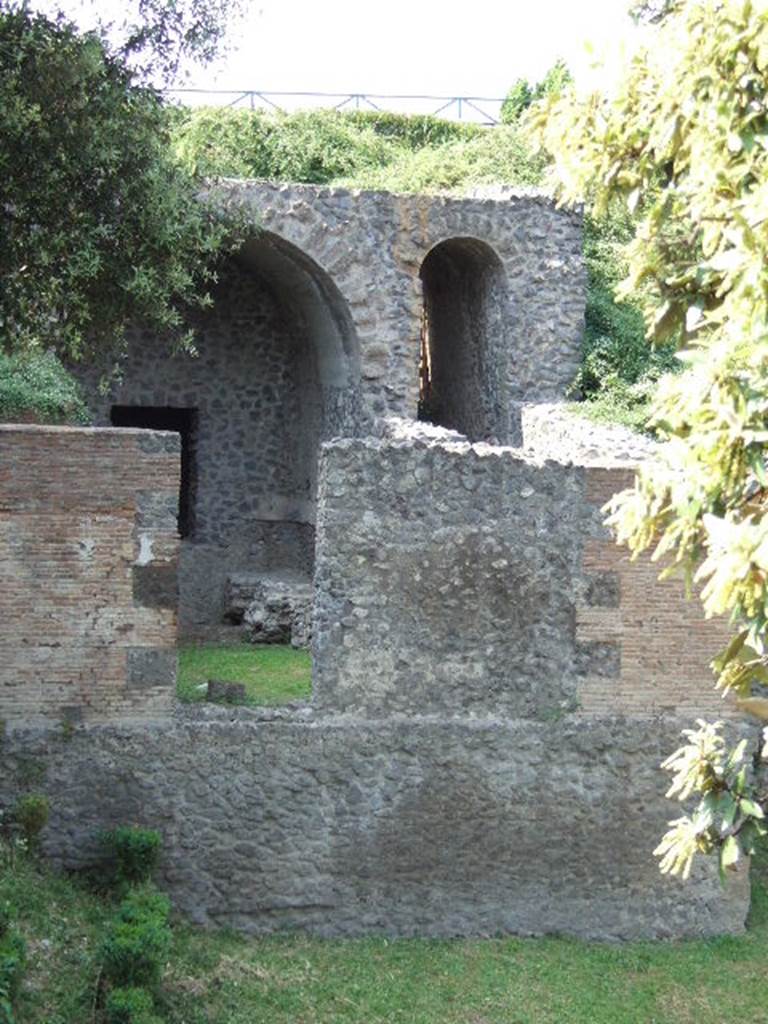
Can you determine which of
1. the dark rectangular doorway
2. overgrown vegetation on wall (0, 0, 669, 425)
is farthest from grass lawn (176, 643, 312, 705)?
the dark rectangular doorway

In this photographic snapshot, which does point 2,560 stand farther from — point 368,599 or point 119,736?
point 368,599

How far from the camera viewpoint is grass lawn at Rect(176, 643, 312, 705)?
1160cm

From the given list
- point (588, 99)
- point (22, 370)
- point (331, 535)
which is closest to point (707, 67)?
point (588, 99)

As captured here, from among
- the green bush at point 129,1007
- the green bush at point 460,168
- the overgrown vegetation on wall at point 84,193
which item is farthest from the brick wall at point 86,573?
the green bush at point 460,168

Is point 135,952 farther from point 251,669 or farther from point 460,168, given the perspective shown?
point 460,168

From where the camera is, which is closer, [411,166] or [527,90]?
[411,166]

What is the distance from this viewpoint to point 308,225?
575 inches

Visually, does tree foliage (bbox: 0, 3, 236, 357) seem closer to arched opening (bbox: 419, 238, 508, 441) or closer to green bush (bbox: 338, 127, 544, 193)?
arched opening (bbox: 419, 238, 508, 441)

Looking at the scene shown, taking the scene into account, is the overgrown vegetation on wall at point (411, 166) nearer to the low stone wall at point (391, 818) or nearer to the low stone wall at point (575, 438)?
the low stone wall at point (575, 438)

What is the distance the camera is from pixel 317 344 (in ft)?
53.7

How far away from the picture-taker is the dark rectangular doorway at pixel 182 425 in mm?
17594

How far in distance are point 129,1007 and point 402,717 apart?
2.64 metres

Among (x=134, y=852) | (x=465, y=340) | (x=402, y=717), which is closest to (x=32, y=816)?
(x=134, y=852)

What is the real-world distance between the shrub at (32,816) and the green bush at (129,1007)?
4.92ft
